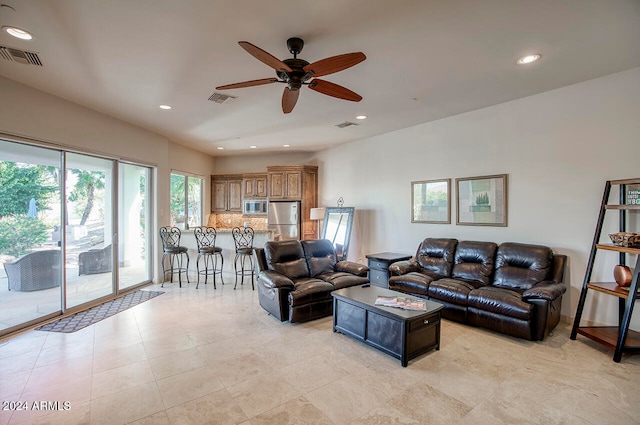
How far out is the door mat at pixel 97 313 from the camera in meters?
3.76

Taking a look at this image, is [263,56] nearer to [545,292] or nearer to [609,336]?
[545,292]

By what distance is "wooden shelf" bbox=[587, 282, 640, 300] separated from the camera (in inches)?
116

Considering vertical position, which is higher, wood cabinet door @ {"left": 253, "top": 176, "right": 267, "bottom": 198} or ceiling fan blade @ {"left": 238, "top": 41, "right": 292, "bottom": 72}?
ceiling fan blade @ {"left": 238, "top": 41, "right": 292, "bottom": 72}

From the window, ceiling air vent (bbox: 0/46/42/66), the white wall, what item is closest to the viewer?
ceiling air vent (bbox: 0/46/42/66)

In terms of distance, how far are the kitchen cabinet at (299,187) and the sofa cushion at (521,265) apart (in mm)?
4452

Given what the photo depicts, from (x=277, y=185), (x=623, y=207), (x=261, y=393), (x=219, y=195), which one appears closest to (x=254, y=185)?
(x=277, y=185)

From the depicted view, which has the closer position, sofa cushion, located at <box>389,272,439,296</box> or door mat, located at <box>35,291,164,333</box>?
door mat, located at <box>35,291,164,333</box>

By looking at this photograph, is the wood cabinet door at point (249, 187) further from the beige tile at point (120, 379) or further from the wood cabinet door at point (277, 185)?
the beige tile at point (120, 379)

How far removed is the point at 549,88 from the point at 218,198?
7.52m

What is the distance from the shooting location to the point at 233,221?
8.51m

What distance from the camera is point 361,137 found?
6.49m

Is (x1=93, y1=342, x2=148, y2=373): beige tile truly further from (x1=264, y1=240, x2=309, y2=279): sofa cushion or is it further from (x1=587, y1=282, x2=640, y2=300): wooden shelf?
(x1=587, y1=282, x2=640, y2=300): wooden shelf

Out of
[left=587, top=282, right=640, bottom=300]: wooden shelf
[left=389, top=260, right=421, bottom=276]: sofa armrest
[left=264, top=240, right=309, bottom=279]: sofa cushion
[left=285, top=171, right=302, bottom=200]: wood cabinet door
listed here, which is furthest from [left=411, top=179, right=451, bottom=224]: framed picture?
[left=285, top=171, right=302, bottom=200]: wood cabinet door

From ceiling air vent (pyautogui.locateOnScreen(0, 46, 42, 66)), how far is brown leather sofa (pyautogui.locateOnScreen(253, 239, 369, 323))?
321 centimetres
